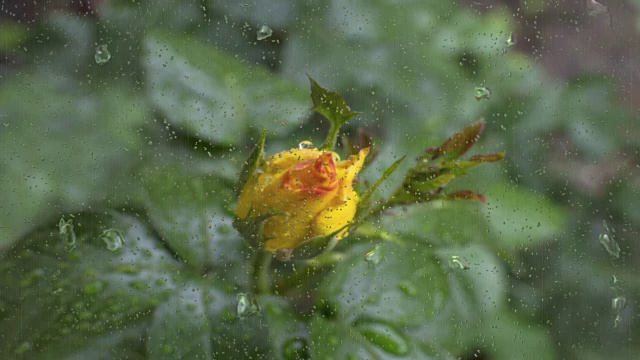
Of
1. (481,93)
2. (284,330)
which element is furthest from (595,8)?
(284,330)

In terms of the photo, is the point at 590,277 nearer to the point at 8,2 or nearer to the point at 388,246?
the point at 388,246

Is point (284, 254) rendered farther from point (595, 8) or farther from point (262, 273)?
point (595, 8)

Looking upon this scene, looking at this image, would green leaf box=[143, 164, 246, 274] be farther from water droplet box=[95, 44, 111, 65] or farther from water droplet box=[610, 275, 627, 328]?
water droplet box=[610, 275, 627, 328]

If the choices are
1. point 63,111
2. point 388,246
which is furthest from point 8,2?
point 388,246

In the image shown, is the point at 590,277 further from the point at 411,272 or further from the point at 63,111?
the point at 63,111

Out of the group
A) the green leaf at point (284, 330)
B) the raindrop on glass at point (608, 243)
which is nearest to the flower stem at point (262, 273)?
the green leaf at point (284, 330)
